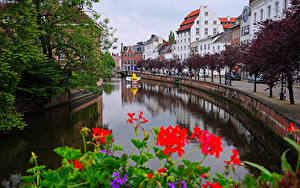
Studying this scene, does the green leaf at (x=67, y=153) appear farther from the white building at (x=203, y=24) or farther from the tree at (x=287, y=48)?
the white building at (x=203, y=24)

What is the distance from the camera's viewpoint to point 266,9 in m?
36.3

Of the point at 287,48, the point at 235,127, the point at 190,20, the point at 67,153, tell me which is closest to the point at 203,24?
the point at 190,20

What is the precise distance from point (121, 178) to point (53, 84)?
17364mm

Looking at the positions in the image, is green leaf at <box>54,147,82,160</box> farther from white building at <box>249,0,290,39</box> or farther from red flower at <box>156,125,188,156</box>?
white building at <box>249,0,290,39</box>

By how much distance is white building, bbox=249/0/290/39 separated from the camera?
3169 centimetres

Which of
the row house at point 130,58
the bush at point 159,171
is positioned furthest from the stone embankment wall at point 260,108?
the row house at point 130,58

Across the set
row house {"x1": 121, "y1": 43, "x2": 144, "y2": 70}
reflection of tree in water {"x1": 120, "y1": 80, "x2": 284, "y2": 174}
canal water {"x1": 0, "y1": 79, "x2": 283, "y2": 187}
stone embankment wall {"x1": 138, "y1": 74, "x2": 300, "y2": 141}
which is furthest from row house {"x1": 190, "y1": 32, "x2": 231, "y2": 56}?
row house {"x1": 121, "y1": 43, "x2": 144, "y2": 70}

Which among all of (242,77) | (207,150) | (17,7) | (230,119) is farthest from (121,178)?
(242,77)

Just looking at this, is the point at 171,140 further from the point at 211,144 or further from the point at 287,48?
the point at 287,48

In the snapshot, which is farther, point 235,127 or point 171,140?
point 235,127

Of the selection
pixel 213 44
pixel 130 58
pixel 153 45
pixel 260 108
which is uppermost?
pixel 153 45

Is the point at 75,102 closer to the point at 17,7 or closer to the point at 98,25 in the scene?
the point at 98,25

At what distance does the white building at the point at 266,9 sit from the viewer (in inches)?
1248

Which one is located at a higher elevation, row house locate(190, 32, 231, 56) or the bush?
row house locate(190, 32, 231, 56)
